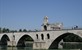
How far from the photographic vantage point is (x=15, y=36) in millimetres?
81625

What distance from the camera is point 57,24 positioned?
8038 centimetres

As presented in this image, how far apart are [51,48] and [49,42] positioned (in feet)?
5.86

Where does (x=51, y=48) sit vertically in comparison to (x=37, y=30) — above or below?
below

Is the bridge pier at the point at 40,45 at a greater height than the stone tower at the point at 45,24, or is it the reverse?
the stone tower at the point at 45,24

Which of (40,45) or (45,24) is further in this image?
(45,24)

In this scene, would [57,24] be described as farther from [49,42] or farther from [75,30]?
[75,30]

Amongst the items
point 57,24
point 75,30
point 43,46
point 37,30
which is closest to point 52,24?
point 57,24

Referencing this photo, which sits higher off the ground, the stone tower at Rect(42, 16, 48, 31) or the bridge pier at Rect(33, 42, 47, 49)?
the stone tower at Rect(42, 16, 48, 31)

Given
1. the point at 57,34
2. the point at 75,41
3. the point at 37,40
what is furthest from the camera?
the point at 75,41

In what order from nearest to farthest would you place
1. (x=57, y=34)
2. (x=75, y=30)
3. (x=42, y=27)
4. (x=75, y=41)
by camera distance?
(x=75, y=30), (x=57, y=34), (x=42, y=27), (x=75, y=41)

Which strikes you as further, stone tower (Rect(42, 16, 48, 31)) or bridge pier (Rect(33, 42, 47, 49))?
stone tower (Rect(42, 16, 48, 31))

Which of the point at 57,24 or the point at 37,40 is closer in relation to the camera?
the point at 37,40

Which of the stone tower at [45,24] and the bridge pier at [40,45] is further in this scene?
the stone tower at [45,24]

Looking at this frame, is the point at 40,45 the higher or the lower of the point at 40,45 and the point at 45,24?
the lower
